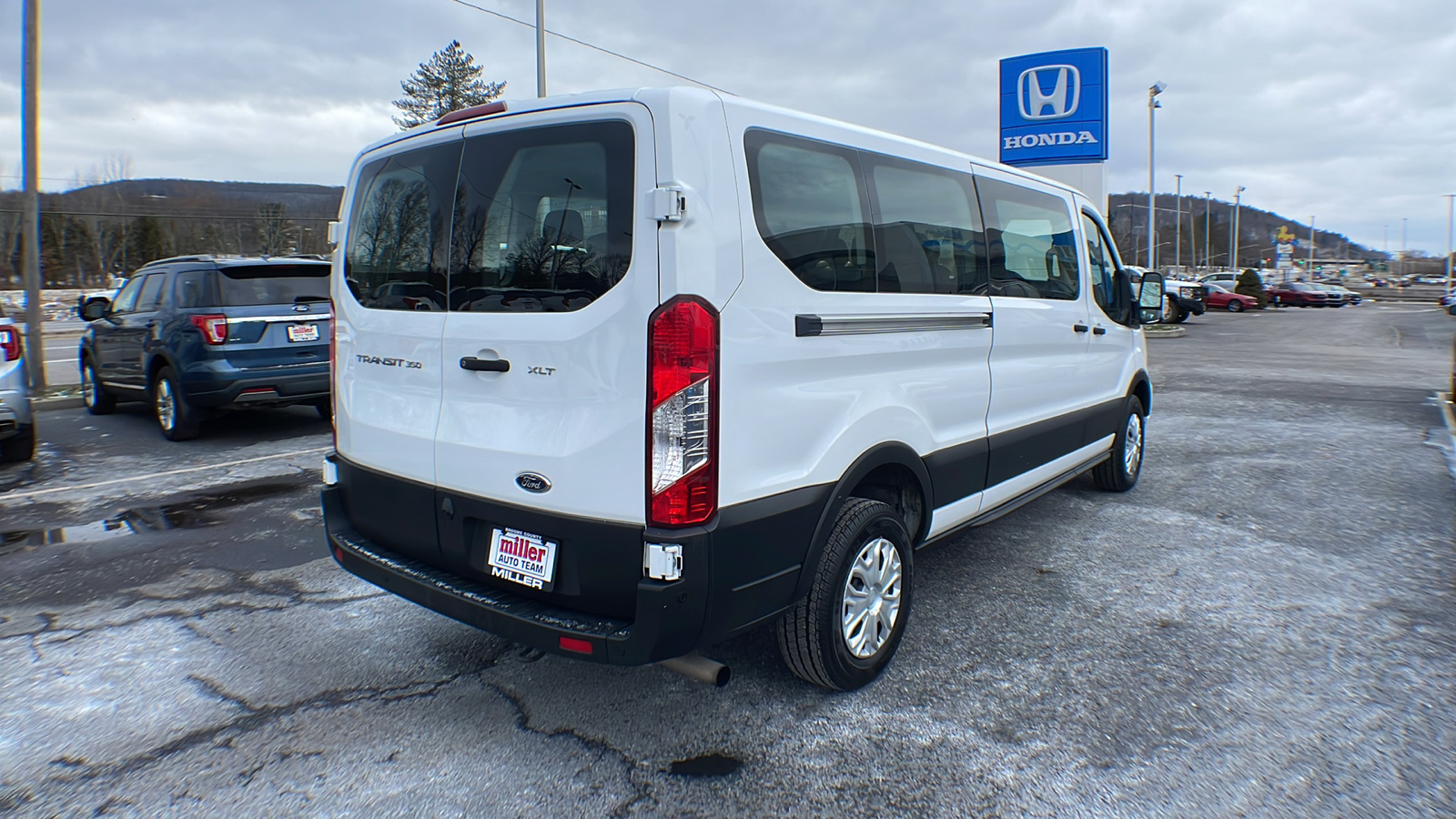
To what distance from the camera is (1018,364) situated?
14.6 feet

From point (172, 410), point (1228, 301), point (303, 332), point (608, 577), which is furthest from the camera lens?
point (1228, 301)

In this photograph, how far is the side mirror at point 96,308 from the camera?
30.6 ft

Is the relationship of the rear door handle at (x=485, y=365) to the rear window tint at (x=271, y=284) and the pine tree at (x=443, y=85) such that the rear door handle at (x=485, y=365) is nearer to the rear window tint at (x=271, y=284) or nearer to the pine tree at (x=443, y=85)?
the rear window tint at (x=271, y=284)

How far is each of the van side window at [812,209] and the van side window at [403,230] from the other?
110 cm

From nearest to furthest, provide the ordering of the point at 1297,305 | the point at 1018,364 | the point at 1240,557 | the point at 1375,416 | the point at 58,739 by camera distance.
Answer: the point at 58,739, the point at 1018,364, the point at 1240,557, the point at 1375,416, the point at 1297,305

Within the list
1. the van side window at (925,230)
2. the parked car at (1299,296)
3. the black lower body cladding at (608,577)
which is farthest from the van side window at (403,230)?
the parked car at (1299,296)

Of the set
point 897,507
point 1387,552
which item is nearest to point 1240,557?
point 1387,552

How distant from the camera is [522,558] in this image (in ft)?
9.46

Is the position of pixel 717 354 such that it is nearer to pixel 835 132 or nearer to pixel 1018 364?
pixel 835 132

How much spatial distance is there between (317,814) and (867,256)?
8.13 ft

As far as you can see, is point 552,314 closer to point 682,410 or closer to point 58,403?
point 682,410

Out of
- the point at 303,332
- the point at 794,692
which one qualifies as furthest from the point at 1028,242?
the point at 303,332

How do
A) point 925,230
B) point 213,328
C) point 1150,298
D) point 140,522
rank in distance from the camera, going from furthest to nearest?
1. point 213,328
2. point 1150,298
3. point 140,522
4. point 925,230

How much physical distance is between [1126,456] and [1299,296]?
50.3 metres
